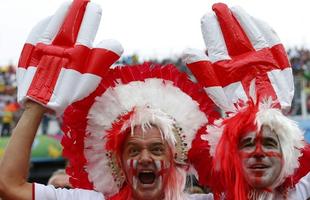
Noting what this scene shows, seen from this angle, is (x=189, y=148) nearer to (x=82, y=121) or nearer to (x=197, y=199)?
(x=197, y=199)

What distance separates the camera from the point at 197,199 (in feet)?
9.08

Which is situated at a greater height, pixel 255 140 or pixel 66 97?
pixel 66 97

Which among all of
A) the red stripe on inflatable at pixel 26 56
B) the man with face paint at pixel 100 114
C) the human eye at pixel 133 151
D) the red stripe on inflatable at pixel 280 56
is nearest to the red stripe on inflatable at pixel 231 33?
the red stripe on inflatable at pixel 280 56

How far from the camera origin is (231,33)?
3.01 metres

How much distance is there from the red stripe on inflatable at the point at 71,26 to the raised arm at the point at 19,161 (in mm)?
353

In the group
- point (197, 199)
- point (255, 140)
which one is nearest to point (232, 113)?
point (255, 140)

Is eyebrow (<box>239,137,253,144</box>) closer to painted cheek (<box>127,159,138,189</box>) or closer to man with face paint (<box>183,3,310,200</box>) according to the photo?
man with face paint (<box>183,3,310,200</box>)

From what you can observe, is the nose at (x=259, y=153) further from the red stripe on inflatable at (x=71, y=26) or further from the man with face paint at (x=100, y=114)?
the red stripe on inflatable at (x=71, y=26)

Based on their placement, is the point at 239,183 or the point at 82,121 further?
the point at 82,121

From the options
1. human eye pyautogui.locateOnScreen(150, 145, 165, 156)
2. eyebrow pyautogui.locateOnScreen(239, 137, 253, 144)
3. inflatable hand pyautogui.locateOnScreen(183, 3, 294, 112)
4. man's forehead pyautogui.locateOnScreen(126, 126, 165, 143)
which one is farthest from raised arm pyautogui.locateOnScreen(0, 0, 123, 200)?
eyebrow pyautogui.locateOnScreen(239, 137, 253, 144)

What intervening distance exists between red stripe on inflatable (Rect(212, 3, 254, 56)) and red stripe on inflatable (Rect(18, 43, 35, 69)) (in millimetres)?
965

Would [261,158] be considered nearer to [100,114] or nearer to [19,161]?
[100,114]

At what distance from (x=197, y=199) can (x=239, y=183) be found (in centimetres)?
25

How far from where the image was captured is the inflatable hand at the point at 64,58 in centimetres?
265
